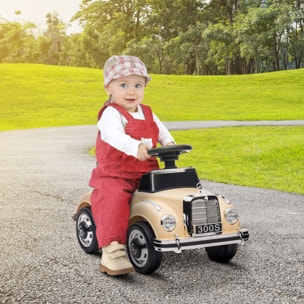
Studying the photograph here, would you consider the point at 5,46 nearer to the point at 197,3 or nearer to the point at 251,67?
the point at 197,3

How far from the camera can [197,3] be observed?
60.3 meters

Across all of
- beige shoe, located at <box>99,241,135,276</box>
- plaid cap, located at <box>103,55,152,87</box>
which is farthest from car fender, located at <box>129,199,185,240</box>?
plaid cap, located at <box>103,55,152,87</box>

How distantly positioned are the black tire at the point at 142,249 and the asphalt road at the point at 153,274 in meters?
0.09

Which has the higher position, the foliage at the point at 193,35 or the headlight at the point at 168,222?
the foliage at the point at 193,35

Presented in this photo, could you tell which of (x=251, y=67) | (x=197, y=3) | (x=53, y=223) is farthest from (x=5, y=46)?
(x=53, y=223)

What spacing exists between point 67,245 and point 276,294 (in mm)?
1960

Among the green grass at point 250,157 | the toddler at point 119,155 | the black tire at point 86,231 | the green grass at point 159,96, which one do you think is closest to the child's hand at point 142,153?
the toddler at point 119,155

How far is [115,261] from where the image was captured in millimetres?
3455

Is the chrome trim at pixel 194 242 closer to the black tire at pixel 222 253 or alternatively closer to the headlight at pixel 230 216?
the headlight at pixel 230 216

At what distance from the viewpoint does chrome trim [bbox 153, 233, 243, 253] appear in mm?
3258

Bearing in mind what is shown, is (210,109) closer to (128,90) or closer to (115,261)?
(128,90)

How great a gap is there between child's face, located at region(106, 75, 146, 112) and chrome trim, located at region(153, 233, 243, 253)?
3.83ft

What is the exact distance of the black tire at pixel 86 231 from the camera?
3.95 metres

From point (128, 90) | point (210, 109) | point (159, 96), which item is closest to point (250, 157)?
point (128, 90)
